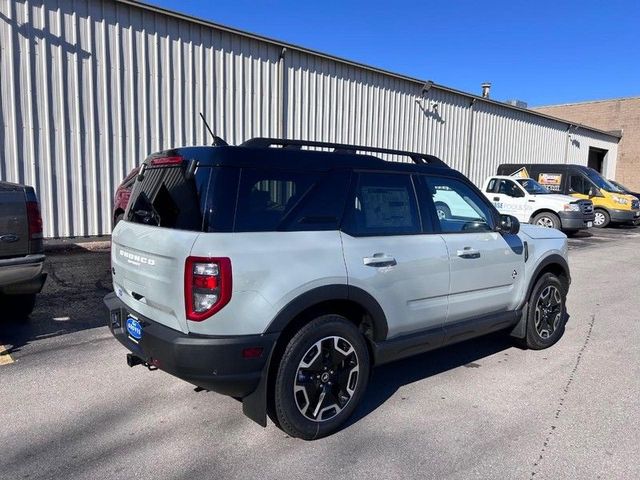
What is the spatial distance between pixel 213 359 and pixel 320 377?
2.47 ft

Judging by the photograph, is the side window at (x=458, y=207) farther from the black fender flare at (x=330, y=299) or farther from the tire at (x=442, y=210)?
the black fender flare at (x=330, y=299)

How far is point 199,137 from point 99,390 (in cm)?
843

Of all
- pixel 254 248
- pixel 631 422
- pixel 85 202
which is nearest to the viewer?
pixel 254 248

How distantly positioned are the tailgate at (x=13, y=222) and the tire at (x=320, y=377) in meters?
3.03

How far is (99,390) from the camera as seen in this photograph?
389 cm

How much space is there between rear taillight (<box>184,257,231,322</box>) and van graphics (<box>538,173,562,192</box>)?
17.5 metres

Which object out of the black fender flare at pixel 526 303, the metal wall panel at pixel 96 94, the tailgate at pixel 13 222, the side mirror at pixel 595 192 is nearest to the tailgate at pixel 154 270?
the tailgate at pixel 13 222

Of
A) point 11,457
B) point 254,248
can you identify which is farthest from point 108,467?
point 254,248

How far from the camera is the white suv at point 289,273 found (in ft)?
9.24

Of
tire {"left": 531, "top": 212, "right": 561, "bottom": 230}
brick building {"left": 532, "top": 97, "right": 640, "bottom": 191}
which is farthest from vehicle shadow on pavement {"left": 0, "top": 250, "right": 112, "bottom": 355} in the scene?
brick building {"left": 532, "top": 97, "right": 640, "bottom": 191}

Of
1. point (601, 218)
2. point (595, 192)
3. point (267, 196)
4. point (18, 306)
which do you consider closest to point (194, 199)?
point (267, 196)

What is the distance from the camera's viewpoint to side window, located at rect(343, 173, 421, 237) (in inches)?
134

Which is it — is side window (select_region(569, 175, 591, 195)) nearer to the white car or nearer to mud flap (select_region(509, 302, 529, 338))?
the white car

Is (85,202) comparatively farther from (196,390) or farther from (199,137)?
(196,390)
